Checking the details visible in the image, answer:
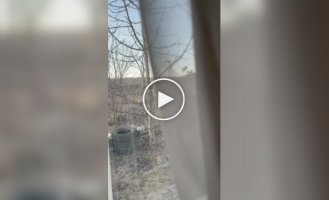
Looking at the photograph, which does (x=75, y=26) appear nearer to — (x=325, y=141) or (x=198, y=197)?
(x=198, y=197)

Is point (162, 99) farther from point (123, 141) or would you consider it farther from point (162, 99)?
point (123, 141)

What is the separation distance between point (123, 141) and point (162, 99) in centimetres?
15

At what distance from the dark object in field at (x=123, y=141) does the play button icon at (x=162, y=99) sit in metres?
0.08

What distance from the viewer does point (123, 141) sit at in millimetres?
840

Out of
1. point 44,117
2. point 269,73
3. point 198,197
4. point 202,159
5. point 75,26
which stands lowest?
point 198,197

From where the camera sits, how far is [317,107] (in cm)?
87

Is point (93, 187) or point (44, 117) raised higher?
point (44, 117)

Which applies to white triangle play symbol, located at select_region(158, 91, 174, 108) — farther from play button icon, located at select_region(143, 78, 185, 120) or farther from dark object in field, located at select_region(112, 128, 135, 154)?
dark object in field, located at select_region(112, 128, 135, 154)

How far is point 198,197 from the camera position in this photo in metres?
0.87

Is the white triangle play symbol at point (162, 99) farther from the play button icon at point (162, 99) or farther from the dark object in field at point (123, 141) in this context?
the dark object in field at point (123, 141)

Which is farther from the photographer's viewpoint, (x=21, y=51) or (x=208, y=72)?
(x=208, y=72)

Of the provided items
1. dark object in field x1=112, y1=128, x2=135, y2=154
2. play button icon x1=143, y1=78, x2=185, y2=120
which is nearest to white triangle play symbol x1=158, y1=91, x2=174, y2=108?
Result: play button icon x1=143, y1=78, x2=185, y2=120

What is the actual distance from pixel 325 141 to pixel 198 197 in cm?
37

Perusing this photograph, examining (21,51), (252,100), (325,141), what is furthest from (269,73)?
(21,51)
